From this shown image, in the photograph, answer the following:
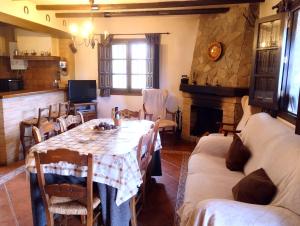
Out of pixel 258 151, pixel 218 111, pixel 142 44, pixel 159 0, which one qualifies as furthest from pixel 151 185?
pixel 142 44

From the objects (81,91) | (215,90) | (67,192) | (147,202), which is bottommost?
(147,202)

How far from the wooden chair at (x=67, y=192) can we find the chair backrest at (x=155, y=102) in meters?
3.47

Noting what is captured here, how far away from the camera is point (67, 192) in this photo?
1811 mm

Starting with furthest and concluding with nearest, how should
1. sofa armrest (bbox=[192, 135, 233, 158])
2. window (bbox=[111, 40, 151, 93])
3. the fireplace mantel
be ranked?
window (bbox=[111, 40, 151, 93]) < the fireplace mantel < sofa armrest (bbox=[192, 135, 233, 158])

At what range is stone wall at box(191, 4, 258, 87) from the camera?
4.39 metres

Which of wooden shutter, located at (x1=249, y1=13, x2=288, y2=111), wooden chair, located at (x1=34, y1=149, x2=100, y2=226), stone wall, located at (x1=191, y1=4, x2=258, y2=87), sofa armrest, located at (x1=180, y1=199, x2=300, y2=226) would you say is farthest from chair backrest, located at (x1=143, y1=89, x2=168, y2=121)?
sofa armrest, located at (x1=180, y1=199, x2=300, y2=226)

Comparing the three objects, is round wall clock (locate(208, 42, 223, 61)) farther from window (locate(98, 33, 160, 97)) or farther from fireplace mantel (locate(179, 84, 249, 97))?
window (locate(98, 33, 160, 97))

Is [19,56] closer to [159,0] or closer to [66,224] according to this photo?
[159,0]

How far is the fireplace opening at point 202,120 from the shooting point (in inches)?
210

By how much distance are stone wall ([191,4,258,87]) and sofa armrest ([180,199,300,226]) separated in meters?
3.30

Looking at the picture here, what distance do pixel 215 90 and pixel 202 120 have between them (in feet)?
3.35

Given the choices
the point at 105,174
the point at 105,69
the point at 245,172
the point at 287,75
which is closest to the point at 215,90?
the point at 287,75

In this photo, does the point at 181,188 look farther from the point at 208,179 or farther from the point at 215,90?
the point at 215,90

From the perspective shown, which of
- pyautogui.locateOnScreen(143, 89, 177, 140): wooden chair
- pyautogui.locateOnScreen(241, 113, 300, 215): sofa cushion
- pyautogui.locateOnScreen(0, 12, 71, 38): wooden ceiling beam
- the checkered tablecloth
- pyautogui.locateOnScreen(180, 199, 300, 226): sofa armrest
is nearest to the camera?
pyautogui.locateOnScreen(180, 199, 300, 226): sofa armrest
